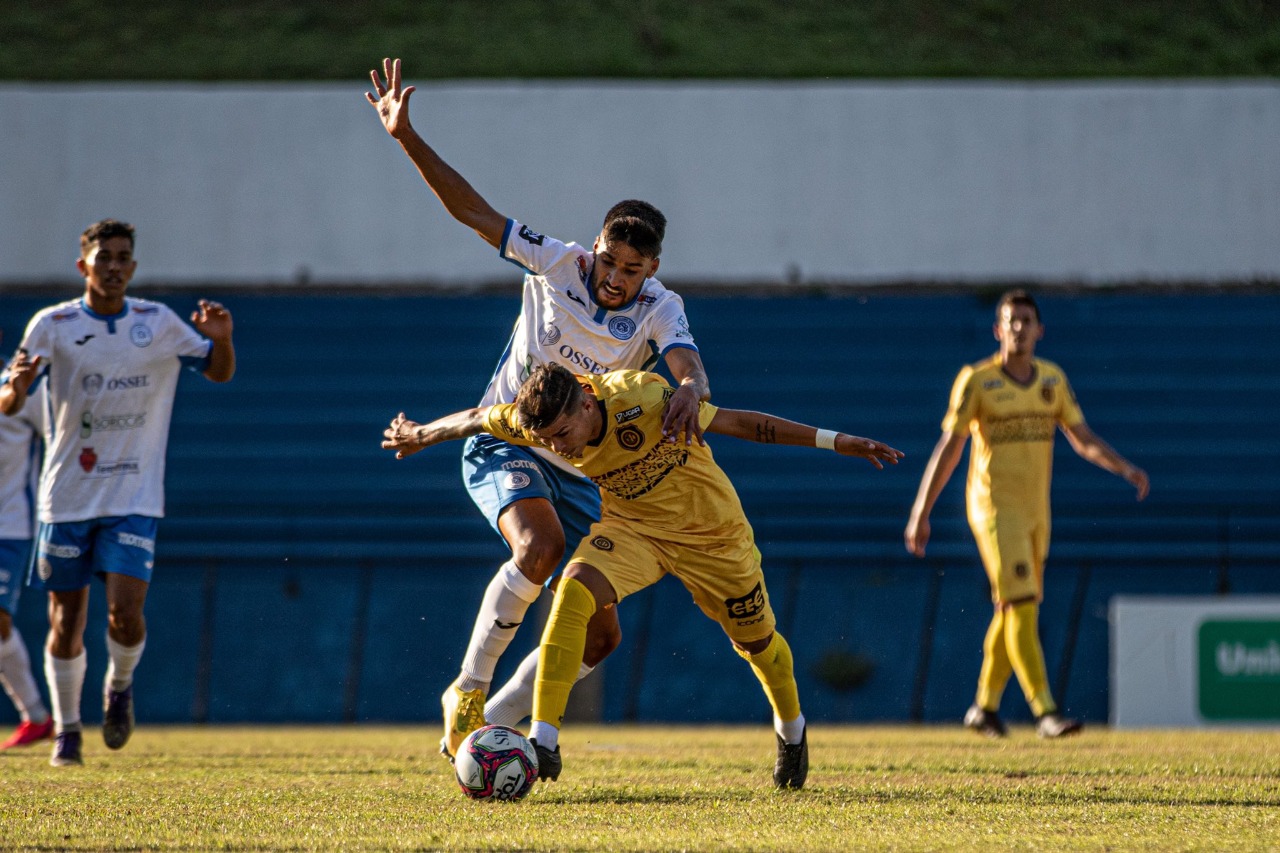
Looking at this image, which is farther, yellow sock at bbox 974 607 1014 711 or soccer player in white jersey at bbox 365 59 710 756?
yellow sock at bbox 974 607 1014 711

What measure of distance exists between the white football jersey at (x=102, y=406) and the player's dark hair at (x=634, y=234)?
2437mm

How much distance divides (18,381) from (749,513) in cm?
936

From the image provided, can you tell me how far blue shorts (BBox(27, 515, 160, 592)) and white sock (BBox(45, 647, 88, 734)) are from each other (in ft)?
1.48

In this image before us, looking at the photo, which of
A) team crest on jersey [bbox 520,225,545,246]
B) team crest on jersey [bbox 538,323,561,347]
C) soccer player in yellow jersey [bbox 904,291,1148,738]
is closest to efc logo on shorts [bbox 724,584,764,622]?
team crest on jersey [bbox 538,323,561,347]

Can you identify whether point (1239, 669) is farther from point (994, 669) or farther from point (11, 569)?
point (11, 569)

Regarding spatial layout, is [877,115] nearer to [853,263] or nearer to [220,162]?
[853,263]

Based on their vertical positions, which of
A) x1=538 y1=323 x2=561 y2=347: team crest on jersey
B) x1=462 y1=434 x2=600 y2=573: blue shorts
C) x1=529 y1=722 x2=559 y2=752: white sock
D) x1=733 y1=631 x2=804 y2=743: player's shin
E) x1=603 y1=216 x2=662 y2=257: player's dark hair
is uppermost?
x1=603 y1=216 x2=662 y2=257: player's dark hair

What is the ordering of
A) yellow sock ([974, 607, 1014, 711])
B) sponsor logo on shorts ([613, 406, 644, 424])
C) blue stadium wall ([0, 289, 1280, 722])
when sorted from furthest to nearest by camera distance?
blue stadium wall ([0, 289, 1280, 722]), yellow sock ([974, 607, 1014, 711]), sponsor logo on shorts ([613, 406, 644, 424])

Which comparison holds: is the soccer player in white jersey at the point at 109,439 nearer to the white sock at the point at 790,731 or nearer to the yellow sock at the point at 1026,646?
the white sock at the point at 790,731

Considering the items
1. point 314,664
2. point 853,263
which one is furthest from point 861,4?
point 314,664

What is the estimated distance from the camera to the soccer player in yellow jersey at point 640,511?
201 inches

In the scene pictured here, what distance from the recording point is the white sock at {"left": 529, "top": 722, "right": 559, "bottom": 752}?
512 cm

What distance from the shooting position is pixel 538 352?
6031 millimetres

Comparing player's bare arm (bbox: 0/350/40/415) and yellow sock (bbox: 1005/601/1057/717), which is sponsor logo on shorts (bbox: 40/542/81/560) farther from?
yellow sock (bbox: 1005/601/1057/717)
